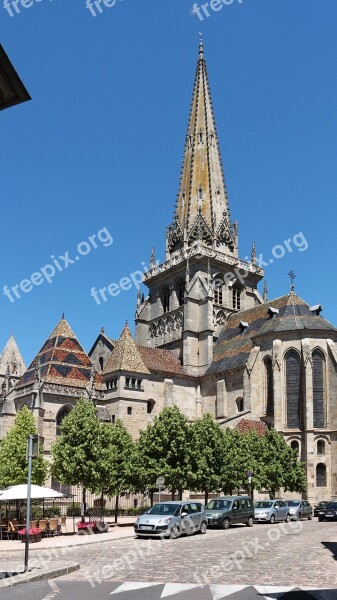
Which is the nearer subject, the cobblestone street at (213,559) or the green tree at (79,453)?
the cobblestone street at (213,559)

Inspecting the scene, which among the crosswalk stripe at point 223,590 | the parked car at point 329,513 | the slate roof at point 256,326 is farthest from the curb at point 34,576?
the slate roof at point 256,326

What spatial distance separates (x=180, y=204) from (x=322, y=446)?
3538 cm

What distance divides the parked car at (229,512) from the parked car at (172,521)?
1.80 meters

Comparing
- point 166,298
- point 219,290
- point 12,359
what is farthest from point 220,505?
point 12,359

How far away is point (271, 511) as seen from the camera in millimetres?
31781

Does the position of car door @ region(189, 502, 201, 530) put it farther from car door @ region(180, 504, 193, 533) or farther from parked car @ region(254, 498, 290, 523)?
parked car @ region(254, 498, 290, 523)

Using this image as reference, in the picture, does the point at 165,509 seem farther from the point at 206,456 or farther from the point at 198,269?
the point at 198,269

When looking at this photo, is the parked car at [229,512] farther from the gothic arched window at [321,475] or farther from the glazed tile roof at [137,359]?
the glazed tile roof at [137,359]

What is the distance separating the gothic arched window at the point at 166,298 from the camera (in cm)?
7073

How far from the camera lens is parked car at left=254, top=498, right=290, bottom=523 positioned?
3153cm

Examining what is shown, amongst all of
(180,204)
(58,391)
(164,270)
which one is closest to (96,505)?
(58,391)

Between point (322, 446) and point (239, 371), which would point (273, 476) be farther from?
point (239, 371)

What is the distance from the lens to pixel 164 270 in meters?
71.2

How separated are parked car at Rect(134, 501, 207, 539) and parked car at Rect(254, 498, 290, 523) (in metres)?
6.63
